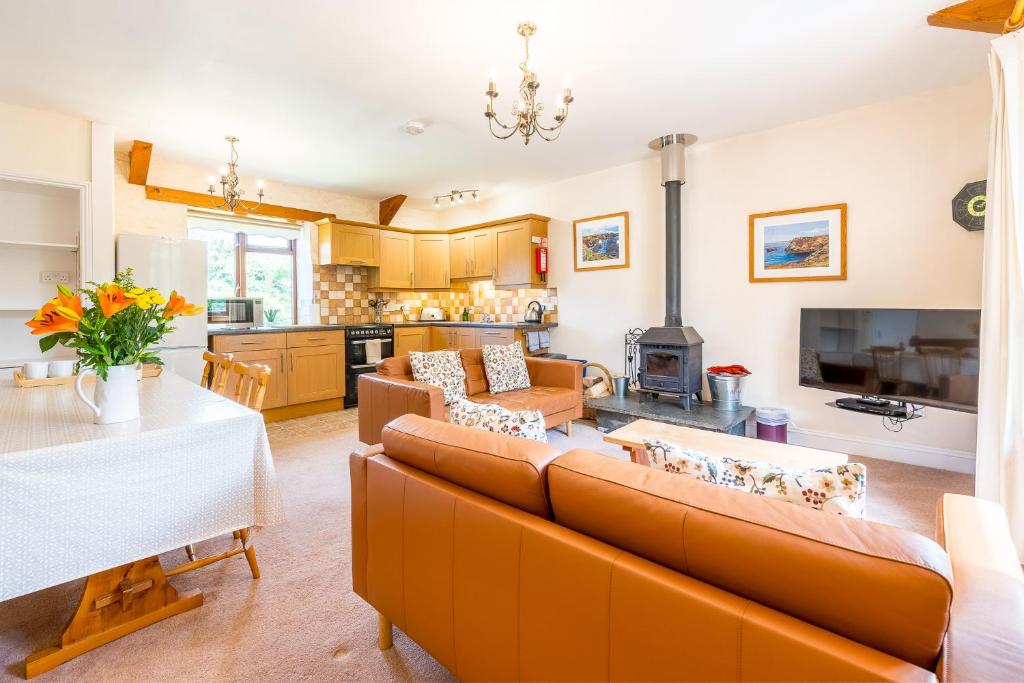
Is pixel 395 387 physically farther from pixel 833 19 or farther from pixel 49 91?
pixel 833 19

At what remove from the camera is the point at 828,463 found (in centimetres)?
204

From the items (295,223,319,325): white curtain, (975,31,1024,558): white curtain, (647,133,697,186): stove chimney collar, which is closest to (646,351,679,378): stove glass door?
(647,133,697,186): stove chimney collar

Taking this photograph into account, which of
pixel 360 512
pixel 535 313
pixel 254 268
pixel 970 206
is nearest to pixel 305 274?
pixel 254 268

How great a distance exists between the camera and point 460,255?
19.8ft

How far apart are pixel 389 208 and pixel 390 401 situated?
3.60 meters

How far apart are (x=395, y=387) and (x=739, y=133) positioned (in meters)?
3.64

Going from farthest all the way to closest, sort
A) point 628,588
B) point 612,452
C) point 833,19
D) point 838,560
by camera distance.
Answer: point 612,452, point 833,19, point 628,588, point 838,560

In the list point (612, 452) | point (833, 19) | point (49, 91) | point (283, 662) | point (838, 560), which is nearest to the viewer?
point (838, 560)

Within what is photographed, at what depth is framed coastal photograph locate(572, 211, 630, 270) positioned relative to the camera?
479cm

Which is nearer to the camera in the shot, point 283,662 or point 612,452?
point 283,662

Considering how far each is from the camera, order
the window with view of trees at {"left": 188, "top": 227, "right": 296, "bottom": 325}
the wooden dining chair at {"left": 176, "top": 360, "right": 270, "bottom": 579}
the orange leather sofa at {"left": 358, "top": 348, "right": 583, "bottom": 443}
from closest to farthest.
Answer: the wooden dining chair at {"left": 176, "top": 360, "right": 270, "bottom": 579}, the orange leather sofa at {"left": 358, "top": 348, "right": 583, "bottom": 443}, the window with view of trees at {"left": 188, "top": 227, "right": 296, "bottom": 325}

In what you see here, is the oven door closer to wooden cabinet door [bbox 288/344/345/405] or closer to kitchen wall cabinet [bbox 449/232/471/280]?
wooden cabinet door [bbox 288/344/345/405]

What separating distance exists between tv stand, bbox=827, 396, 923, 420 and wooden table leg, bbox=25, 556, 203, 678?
4054 millimetres

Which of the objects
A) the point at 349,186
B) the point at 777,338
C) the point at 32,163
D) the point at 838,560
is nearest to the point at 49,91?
the point at 32,163
